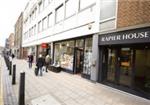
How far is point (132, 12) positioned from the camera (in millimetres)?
9289

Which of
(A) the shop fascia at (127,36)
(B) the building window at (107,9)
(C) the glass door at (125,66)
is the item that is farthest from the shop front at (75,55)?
(C) the glass door at (125,66)

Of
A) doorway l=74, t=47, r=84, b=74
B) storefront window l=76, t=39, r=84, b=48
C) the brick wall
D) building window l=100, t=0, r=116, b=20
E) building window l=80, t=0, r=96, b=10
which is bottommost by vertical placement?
doorway l=74, t=47, r=84, b=74

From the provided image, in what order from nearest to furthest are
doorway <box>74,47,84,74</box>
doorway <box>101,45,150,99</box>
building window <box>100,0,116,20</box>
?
doorway <box>101,45,150,99</box>
building window <box>100,0,116,20</box>
doorway <box>74,47,84,74</box>

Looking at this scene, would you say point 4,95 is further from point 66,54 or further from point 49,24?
point 49,24

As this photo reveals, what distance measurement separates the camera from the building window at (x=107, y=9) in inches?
435

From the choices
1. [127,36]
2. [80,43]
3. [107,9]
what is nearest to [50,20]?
[80,43]

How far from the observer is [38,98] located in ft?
27.0

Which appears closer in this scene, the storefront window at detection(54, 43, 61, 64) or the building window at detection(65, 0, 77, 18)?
the building window at detection(65, 0, 77, 18)

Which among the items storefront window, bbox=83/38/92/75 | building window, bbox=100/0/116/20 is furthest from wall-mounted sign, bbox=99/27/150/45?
storefront window, bbox=83/38/92/75

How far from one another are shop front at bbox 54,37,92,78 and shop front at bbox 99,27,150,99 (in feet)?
6.90

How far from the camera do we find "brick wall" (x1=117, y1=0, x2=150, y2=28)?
8.51 m

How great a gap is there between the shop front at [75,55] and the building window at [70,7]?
2414 millimetres

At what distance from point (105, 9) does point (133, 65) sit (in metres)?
4.11

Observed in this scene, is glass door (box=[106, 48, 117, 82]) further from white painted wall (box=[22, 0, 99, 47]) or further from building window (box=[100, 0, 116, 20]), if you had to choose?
building window (box=[100, 0, 116, 20])
